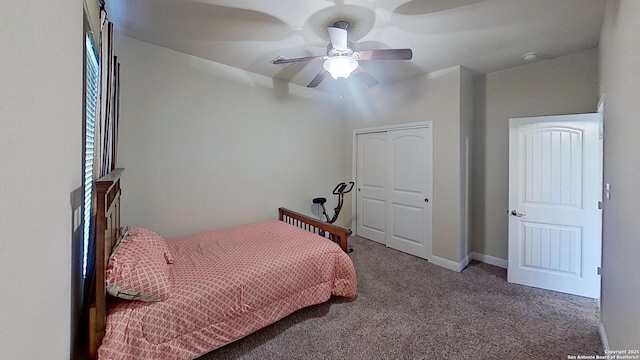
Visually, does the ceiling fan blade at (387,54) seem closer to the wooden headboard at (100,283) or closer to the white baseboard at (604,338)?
the wooden headboard at (100,283)

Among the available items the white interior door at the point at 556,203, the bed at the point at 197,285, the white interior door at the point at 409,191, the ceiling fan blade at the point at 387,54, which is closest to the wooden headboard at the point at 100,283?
the bed at the point at 197,285

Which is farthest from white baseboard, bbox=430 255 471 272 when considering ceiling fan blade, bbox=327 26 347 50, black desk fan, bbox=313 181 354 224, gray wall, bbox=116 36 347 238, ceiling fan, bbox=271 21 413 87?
ceiling fan blade, bbox=327 26 347 50

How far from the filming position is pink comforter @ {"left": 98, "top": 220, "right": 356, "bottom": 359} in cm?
156

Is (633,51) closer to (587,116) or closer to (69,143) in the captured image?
(587,116)

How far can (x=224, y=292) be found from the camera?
1.85m

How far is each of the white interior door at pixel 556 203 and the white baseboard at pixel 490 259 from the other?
1.40 feet

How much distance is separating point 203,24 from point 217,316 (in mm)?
2444

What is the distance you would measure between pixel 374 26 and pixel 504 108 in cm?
221

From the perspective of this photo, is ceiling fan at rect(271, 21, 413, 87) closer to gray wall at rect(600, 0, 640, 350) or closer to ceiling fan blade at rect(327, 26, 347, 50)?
ceiling fan blade at rect(327, 26, 347, 50)

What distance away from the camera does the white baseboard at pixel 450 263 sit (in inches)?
130

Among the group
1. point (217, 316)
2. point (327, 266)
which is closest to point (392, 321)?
point (327, 266)

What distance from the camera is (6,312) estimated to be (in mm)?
605

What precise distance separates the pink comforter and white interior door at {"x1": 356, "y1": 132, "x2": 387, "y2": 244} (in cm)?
193

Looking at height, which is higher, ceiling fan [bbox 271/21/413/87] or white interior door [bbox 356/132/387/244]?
ceiling fan [bbox 271/21/413/87]
